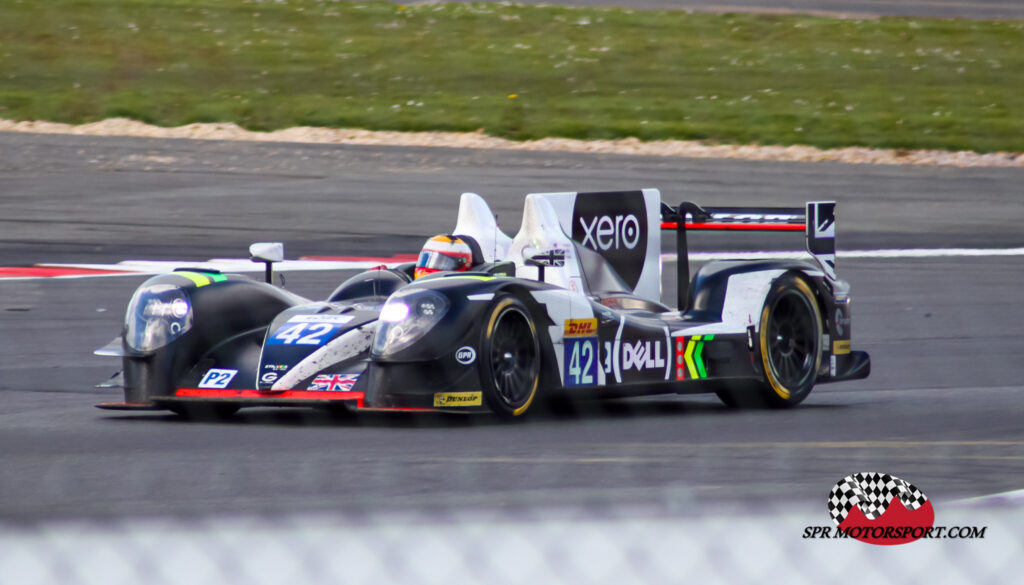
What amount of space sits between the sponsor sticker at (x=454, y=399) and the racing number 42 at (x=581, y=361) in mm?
665

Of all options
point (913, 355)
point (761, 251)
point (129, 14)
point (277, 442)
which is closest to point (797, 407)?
point (913, 355)

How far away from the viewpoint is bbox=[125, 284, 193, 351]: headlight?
26.3 ft

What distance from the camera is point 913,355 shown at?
1114 centimetres

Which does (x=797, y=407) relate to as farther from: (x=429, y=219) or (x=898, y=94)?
(x=898, y=94)

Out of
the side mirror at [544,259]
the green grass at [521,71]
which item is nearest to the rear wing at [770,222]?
the side mirror at [544,259]

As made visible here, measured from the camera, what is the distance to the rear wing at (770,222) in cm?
945

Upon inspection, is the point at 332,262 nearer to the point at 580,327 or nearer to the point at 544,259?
the point at 544,259

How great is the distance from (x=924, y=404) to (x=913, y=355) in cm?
236

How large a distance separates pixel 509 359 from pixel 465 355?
34 cm

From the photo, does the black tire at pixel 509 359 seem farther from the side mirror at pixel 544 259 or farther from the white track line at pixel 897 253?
the white track line at pixel 897 253

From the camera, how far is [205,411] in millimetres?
8492

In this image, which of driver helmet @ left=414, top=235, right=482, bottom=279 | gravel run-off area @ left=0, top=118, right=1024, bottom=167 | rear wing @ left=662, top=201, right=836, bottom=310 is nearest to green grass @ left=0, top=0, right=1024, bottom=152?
gravel run-off area @ left=0, top=118, right=1024, bottom=167

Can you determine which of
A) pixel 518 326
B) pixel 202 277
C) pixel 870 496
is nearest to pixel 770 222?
pixel 518 326

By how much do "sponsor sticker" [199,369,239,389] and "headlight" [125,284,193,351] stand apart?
25 centimetres
